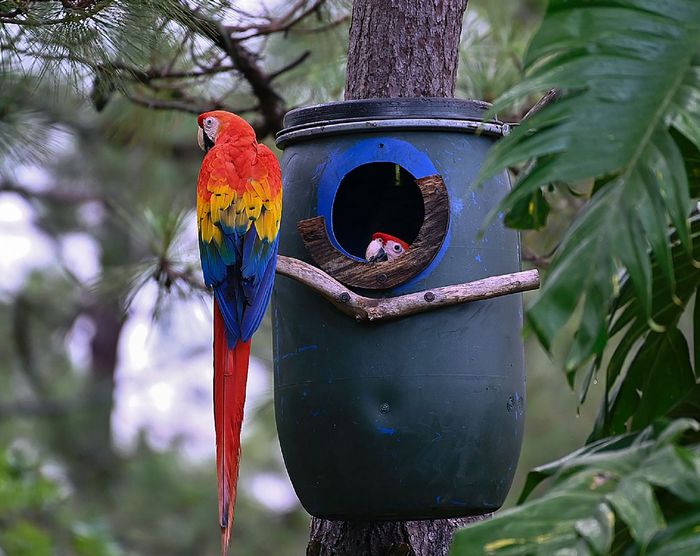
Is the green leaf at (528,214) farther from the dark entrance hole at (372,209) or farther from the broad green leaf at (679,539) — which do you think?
the dark entrance hole at (372,209)

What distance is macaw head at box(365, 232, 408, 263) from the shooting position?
2256 millimetres

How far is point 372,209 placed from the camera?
2.65m

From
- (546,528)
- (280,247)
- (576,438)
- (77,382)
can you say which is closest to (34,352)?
(77,382)

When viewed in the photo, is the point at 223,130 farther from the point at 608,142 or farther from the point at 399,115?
the point at 608,142

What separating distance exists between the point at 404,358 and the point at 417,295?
0.44 feet

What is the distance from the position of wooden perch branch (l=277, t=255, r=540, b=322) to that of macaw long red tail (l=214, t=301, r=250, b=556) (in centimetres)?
25

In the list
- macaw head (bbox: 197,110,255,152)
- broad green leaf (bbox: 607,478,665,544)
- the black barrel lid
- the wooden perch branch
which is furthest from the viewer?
macaw head (bbox: 197,110,255,152)

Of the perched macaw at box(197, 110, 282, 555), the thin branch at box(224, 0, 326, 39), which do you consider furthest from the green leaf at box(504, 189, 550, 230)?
the thin branch at box(224, 0, 326, 39)

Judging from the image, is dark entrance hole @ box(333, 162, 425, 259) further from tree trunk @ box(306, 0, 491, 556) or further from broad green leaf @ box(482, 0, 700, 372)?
broad green leaf @ box(482, 0, 700, 372)

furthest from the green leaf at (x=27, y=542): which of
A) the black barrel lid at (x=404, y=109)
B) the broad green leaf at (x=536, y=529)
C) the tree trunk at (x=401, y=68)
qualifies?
the broad green leaf at (x=536, y=529)

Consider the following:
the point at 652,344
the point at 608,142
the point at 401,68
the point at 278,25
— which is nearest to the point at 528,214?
the point at 608,142

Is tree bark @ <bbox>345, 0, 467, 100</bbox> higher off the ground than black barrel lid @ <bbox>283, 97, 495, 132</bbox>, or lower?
higher

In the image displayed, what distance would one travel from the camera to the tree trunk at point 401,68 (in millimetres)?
2422

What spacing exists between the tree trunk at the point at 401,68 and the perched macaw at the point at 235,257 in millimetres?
380
